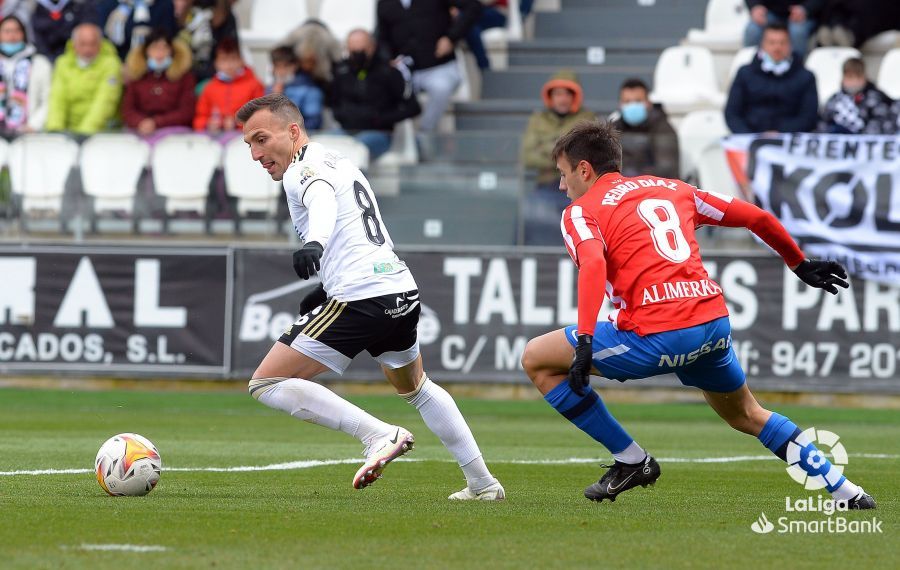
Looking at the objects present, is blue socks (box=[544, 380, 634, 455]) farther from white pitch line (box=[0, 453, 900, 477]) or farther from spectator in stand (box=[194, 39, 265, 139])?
spectator in stand (box=[194, 39, 265, 139])

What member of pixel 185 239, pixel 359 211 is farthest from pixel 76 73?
pixel 359 211

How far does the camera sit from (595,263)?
6.96 m

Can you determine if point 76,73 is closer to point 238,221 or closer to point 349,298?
point 238,221

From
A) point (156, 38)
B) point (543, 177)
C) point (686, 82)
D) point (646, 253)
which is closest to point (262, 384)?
point (646, 253)

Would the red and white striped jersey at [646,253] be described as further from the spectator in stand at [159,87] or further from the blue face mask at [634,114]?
the spectator in stand at [159,87]

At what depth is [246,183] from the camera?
647 inches

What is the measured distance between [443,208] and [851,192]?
13.5ft

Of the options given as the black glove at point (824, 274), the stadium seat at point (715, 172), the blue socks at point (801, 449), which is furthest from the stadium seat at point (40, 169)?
the blue socks at point (801, 449)

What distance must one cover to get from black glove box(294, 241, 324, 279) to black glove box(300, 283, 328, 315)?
3.29ft

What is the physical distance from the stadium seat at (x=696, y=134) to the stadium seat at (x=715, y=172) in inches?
1.9

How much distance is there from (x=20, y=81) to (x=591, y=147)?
41.3ft

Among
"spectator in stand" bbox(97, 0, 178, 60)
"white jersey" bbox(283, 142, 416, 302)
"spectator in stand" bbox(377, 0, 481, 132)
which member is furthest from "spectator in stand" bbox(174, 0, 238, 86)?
"white jersey" bbox(283, 142, 416, 302)

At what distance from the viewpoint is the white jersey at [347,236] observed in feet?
24.4

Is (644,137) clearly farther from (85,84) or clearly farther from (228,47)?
(85,84)
